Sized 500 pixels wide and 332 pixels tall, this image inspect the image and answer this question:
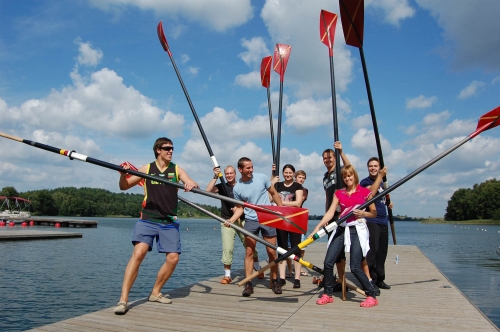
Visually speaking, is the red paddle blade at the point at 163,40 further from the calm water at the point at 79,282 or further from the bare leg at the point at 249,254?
the calm water at the point at 79,282

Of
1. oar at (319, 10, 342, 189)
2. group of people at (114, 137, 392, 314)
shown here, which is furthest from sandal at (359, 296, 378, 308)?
oar at (319, 10, 342, 189)

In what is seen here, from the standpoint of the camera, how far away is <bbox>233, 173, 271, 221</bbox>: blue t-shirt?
6320mm

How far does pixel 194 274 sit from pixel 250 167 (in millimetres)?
9328

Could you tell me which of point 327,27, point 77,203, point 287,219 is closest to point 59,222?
point 327,27

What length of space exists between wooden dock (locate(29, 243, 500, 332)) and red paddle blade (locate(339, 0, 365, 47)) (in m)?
3.86

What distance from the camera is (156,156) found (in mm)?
5703

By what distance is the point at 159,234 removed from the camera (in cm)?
544

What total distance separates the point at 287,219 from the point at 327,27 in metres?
3.31

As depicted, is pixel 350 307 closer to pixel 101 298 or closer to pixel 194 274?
pixel 101 298

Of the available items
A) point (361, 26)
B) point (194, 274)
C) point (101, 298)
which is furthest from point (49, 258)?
point (361, 26)

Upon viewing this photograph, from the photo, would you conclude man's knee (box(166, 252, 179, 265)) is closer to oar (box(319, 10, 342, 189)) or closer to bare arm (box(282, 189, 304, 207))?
bare arm (box(282, 189, 304, 207))

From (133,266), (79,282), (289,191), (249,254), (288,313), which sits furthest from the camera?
(79,282)

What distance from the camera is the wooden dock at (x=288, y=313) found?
14.5 ft

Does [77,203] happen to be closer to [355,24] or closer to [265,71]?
[265,71]
